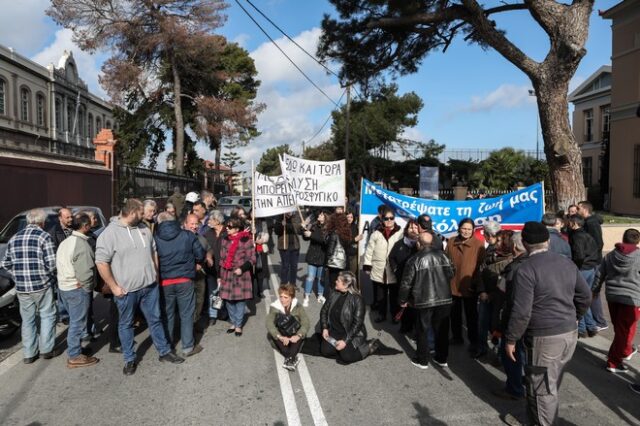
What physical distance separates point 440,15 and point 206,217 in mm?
7343

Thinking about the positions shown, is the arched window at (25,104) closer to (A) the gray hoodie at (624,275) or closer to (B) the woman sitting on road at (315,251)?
(B) the woman sitting on road at (315,251)

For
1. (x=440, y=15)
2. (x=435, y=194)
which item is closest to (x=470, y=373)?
(x=440, y=15)

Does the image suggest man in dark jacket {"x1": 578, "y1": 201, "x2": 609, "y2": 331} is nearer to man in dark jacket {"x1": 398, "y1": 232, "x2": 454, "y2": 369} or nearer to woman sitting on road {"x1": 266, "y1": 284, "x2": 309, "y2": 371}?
man in dark jacket {"x1": 398, "y1": 232, "x2": 454, "y2": 369}

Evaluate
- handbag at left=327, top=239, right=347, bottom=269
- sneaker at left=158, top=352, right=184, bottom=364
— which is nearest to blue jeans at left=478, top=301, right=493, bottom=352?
handbag at left=327, top=239, right=347, bottom=269

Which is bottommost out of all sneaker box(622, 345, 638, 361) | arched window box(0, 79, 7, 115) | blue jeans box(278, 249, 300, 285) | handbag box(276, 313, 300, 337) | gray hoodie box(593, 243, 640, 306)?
sneaker box(622, 345, 638, 361)

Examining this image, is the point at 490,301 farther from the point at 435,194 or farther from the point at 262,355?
the point at 435,194

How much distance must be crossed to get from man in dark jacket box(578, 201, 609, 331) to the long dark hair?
11.6ft

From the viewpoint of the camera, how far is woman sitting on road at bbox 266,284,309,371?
17.5 ft

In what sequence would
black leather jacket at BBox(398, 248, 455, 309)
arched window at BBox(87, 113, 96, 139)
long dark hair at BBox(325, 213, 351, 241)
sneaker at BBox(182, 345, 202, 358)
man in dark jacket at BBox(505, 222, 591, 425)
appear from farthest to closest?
arched window at BBox(87, 113, 96, 139) → long dark hair at BBox(325, 213, 351, 241) → sneaker at BBox(182, 345, 202, 358) → black leather jacket at BBox(398, 248, 455, 309) → man in dark jacket at BBox(505, 222, 591, 425)

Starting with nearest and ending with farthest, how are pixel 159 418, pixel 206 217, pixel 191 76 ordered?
1. pixel 159 418
2. pixel 206 217
3. pixel 191 76

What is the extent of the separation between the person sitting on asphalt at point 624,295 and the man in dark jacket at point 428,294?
5.73ft

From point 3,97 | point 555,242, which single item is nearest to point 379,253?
point 555,242

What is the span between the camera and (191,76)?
1168 inches

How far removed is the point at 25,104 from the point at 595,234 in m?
40.7
